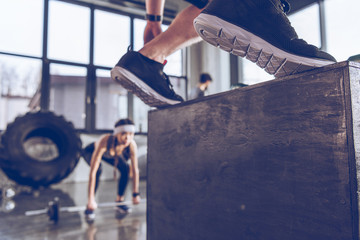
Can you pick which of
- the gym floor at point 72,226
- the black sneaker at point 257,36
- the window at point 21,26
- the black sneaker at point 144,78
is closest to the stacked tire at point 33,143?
the gym floor at point 72,226

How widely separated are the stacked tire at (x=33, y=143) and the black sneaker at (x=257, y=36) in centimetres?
224

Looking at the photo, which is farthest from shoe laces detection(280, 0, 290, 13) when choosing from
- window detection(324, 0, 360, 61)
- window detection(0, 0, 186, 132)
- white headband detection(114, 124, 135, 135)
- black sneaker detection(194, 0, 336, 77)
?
window detection(0, 0, 186, 132)

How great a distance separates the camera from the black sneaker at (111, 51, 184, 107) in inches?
35.9

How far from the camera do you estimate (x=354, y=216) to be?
46cm

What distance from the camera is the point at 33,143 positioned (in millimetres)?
2809

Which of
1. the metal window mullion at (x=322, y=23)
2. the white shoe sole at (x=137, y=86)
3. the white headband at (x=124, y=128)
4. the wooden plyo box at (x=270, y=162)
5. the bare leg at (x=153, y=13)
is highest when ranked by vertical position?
the metal window mullion at (x=322, y=23)

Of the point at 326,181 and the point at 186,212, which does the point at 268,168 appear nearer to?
the point at 326,181

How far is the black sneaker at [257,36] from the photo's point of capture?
597 mm

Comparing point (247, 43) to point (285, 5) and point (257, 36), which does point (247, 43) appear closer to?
point (257, 36)

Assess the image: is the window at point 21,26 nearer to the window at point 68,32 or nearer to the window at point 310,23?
the window at point 68,32

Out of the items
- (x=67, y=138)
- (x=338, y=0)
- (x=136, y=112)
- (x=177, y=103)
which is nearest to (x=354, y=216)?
(x=177, y=103)

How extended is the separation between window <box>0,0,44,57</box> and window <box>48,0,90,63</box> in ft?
0.58

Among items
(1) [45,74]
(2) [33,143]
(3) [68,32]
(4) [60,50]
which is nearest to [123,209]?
(2) [33,143]

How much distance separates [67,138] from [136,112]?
2572 mm
